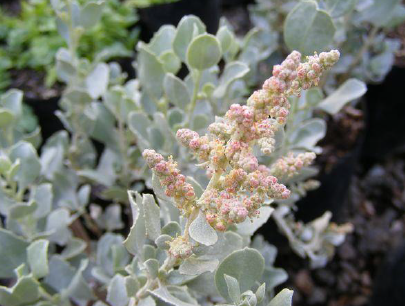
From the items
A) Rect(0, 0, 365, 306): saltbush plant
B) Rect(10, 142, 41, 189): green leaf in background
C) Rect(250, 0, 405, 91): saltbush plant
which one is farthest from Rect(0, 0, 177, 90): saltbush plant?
Rect(10, 142, 41, 189): green leaf in background

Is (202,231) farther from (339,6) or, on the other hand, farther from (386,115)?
(386,115)

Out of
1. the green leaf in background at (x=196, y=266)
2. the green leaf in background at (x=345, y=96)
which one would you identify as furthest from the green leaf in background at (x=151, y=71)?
the green leaf in background at (x=196, y=266)

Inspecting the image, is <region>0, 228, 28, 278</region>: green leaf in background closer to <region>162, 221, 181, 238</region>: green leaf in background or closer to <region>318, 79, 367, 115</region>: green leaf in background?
<region>162, 221, 181, 238</region>: green leaf in background

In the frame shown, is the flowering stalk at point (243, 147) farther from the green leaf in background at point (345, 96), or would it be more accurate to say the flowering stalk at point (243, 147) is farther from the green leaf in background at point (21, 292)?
the green leaf in background at point (345, 96)

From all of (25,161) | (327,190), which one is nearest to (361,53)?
(327,190)

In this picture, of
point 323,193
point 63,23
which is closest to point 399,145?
point 323,193

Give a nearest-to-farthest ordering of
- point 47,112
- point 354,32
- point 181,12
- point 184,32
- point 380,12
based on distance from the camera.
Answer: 1. point 184,32
2. point 380,12
3. point 354,32
4. point 47,112
5. point 181,12

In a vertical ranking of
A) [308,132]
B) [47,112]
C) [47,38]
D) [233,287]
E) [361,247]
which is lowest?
[361,247]
